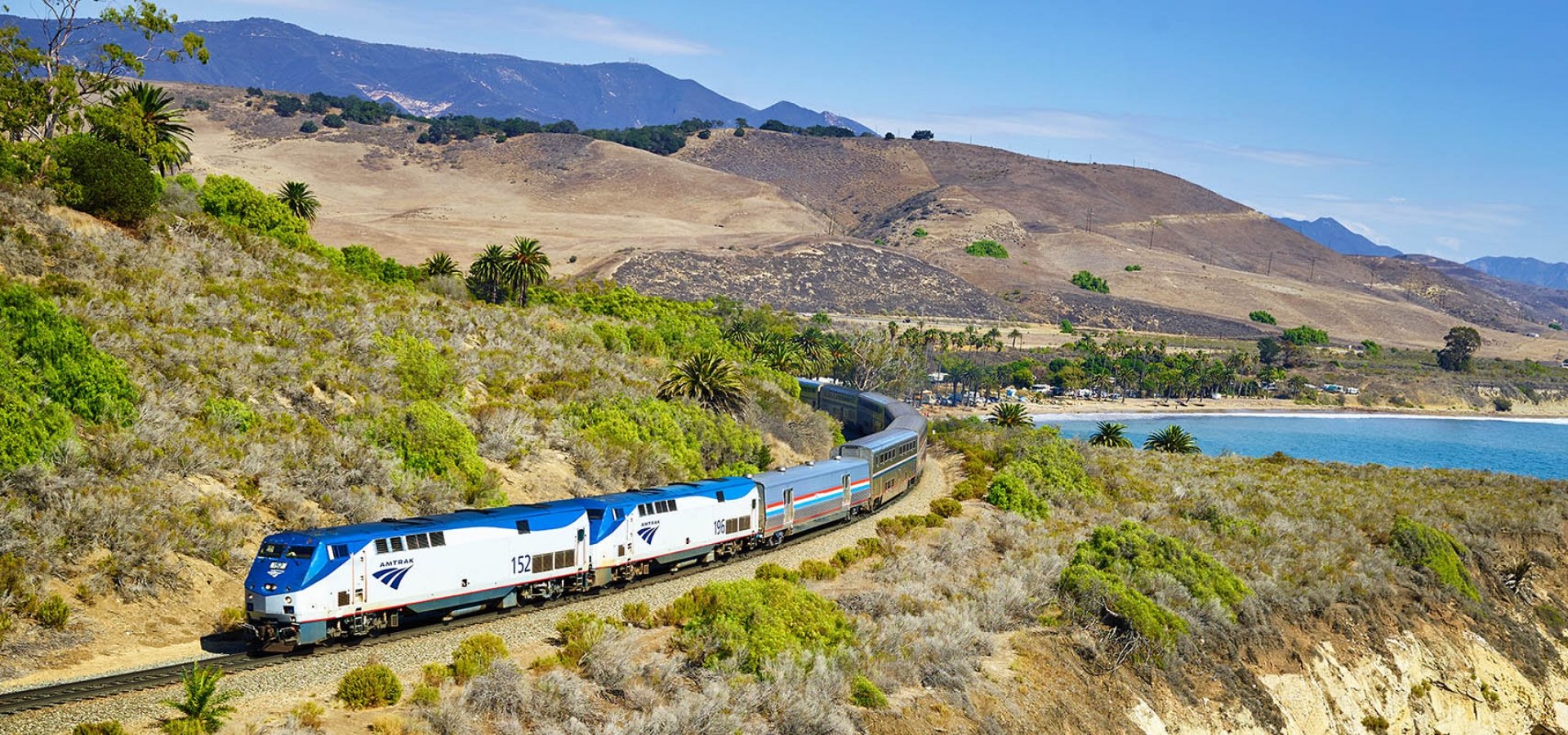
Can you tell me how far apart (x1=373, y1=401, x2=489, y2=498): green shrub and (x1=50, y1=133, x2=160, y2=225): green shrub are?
18.2 meters

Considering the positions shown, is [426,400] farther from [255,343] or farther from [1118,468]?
[1118,468]

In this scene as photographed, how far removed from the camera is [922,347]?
148500mm

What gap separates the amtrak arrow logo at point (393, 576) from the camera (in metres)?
22.5

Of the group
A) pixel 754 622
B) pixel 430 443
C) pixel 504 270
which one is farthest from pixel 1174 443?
pixel 754 622

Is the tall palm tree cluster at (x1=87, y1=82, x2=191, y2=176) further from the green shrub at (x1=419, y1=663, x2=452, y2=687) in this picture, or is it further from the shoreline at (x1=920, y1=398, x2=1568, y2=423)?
the shoreline at (x1=920, y1=398, x2=1568, y2=423)

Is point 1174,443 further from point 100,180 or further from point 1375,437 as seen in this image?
point 1375,437

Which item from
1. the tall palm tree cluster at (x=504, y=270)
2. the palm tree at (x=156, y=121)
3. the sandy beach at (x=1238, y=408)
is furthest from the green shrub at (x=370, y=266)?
the sandy beach at (x=1238, y=408)

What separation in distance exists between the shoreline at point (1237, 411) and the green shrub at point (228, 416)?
96598 millimetres

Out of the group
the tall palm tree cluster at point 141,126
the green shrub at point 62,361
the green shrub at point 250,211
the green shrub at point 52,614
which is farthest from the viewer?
the green shrub at point 250,211

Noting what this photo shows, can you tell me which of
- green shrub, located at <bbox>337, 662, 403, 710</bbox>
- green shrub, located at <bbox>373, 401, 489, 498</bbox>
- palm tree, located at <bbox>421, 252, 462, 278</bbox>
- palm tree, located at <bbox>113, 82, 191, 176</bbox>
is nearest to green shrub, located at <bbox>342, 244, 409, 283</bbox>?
palm tree, located at <bbox>421, 252, 462, 278</bbox>

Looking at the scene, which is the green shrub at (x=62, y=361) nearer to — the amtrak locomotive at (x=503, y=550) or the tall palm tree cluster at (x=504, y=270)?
the amtrak locomotive at (x=503, y=550)

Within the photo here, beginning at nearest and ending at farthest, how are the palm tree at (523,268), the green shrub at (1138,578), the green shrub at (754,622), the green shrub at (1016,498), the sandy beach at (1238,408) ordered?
the green shrub at (754,622), the green shrub at (1138,578), the green shrub at (1016,498), the palm tree at (523,268), the sandy beach at (1238,408)

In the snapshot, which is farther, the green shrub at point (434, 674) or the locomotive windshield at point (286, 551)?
the locomotive windshield at point (286, 551)

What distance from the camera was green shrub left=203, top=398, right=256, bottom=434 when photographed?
1255 inches
